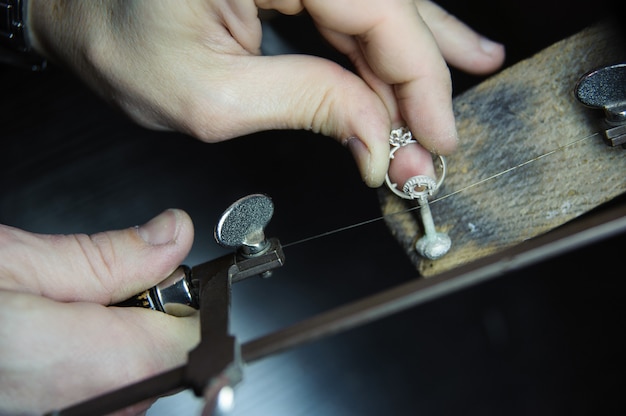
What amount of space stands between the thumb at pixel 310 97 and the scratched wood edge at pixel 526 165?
0.07 metres

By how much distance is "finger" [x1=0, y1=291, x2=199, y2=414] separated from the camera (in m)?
0.49

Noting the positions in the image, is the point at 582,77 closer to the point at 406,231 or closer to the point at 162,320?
the point at 406,231

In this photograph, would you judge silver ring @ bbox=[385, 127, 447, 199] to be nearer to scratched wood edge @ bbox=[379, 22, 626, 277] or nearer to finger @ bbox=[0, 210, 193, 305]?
scratched wood edge @ bbox=[379, 22, 626, 277]

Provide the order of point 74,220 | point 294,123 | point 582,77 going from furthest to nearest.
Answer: point 74,220, point 294,123, point 582,77

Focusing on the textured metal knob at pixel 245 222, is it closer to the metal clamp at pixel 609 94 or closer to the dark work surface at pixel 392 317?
the dark work surface at pixel 392 317

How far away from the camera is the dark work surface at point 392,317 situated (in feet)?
2.33

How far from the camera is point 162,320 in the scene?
56 centimetres

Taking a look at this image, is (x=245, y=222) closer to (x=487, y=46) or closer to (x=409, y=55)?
(x=409, y=55)

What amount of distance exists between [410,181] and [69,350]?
31 cm

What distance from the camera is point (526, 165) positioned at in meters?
0.59

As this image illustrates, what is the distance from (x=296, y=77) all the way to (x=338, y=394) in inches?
13.2

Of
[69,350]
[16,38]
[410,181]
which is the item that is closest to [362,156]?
[410,181]

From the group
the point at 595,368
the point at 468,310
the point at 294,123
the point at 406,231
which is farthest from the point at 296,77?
the point at 595,368

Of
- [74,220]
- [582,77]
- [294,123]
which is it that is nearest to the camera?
[582,77]
